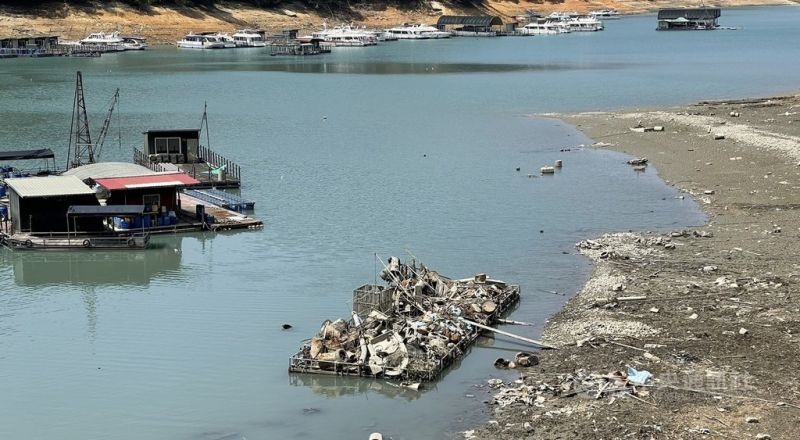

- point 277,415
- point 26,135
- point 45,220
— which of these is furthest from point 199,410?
point 26,135

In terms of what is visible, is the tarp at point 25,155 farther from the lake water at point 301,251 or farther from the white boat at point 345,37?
the white boat at point 345,37

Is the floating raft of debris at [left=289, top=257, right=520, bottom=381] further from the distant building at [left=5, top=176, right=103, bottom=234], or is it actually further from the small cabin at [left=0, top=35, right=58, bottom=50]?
the small cabin at [left=0, top=35, right=58, bottom=50]

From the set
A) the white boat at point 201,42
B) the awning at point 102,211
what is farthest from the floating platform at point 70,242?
the white boat at point 201,42

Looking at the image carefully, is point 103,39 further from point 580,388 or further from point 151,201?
point 580,388

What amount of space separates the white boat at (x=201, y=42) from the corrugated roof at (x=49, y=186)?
431 feet

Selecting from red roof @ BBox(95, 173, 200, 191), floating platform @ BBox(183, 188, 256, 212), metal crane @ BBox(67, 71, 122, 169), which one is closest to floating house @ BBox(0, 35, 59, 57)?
metal crane @ BBox(67, 71, 122, 169)

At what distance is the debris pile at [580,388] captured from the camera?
95.9ft

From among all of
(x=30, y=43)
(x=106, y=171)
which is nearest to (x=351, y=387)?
(x=106, y=171)

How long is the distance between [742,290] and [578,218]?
17029 mm

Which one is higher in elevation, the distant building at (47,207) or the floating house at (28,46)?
the floating house at (28,46)

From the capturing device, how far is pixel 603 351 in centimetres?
3247

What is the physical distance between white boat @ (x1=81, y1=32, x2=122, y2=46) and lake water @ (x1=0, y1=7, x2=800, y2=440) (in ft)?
174

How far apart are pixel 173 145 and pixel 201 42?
119 metres

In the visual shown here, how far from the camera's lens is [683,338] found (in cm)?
3325
